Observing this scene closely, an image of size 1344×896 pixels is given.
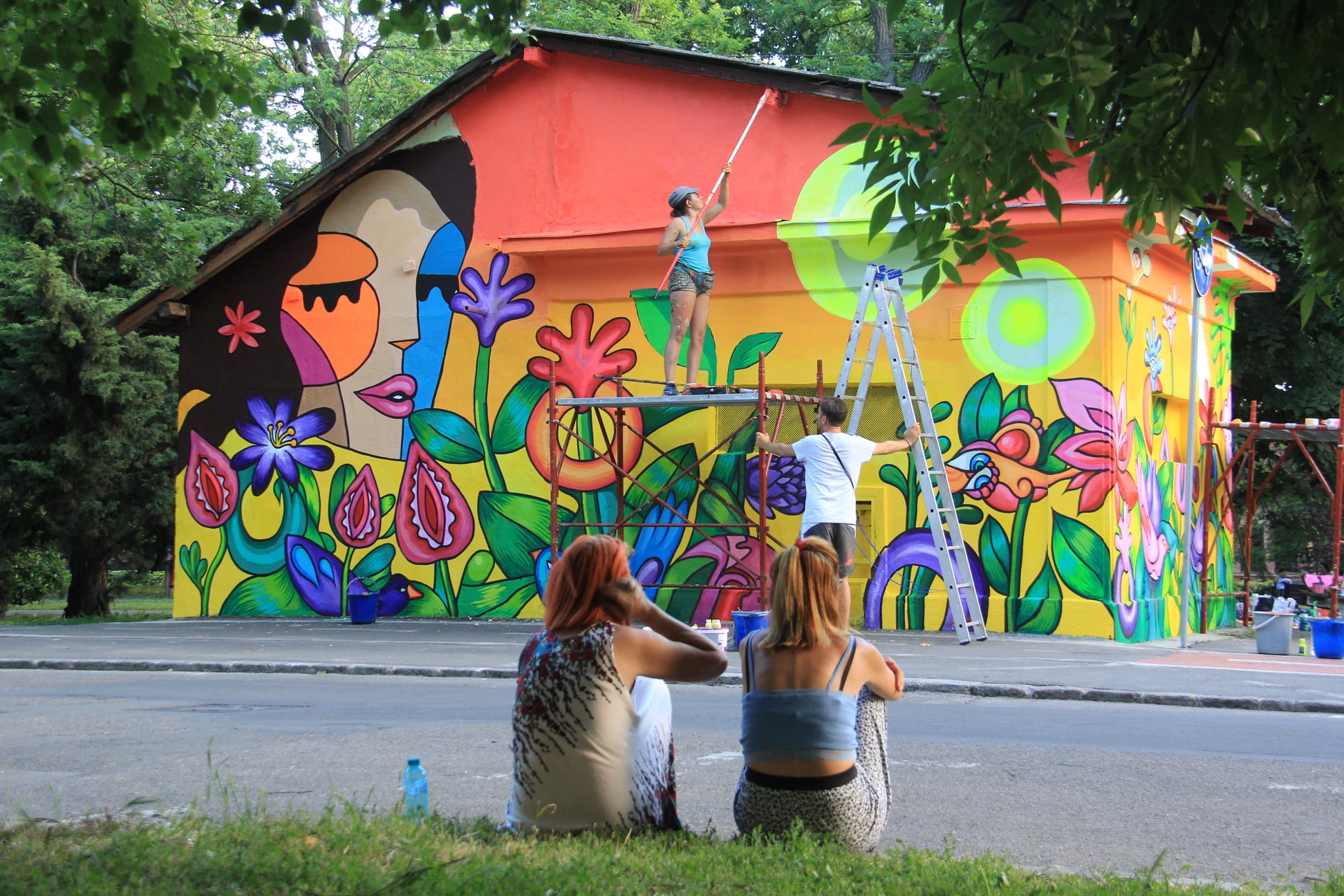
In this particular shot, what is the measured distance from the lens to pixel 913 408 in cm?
1355

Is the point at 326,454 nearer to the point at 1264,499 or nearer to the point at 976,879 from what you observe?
the point at 976,879

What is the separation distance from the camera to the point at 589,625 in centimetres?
477

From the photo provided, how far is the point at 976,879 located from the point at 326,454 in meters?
14.3

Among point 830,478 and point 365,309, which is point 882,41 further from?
point 830,478

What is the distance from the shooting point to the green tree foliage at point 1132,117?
4094 millimetres

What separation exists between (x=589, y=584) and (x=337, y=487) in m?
13.4

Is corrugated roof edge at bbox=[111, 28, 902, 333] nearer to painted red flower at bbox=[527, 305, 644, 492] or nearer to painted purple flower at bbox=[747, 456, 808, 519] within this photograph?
painted red flower at bbox=[527, 305, 644, 492]

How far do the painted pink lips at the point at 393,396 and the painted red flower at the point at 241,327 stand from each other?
1954 millimetres

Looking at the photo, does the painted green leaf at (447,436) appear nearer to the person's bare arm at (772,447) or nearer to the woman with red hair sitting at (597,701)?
the person's bare arm at (772,447)

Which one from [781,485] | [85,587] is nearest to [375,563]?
[781,485]

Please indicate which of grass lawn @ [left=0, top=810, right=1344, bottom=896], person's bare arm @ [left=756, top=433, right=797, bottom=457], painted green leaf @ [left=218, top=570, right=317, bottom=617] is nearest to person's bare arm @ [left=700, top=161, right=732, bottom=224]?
person's bare arm @ [left=756, top=433, right=797, bottom=457]

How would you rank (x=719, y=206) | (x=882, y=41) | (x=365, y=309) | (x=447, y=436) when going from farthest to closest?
(x=882, y=41) < (x=365, y=309) < (x=447, y=436) < (x=719, y=206)

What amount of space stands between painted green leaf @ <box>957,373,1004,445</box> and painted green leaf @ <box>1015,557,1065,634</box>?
1505mm

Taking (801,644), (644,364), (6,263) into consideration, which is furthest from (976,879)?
(6,263)
